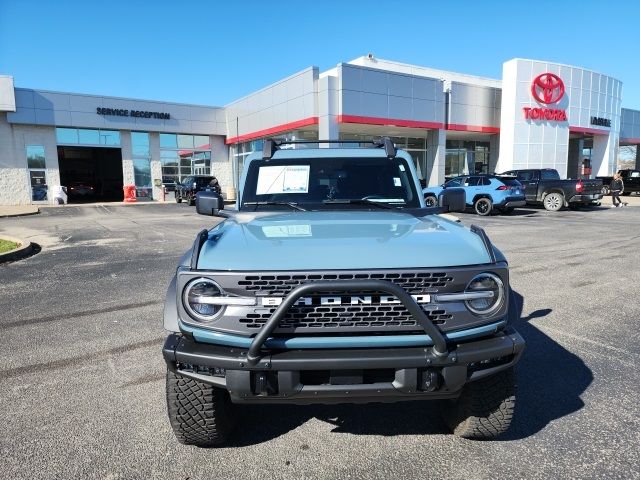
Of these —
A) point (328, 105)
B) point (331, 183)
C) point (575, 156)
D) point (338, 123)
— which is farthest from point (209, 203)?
point (575, 156)

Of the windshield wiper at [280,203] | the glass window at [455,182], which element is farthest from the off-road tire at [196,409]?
the glass window at [455,182]

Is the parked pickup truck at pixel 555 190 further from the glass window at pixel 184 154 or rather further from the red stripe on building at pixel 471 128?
the glass window at pixel 184 154

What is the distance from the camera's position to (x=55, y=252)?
1009 centimetres

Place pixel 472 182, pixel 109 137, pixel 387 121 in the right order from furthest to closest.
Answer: pixel 109 137 < pixel 387 121 < pixel 472 182

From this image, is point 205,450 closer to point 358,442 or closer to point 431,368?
point 358,442

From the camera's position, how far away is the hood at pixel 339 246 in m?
2.25

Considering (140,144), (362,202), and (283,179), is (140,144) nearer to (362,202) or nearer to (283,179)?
(283,179)

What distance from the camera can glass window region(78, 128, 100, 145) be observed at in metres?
29.0

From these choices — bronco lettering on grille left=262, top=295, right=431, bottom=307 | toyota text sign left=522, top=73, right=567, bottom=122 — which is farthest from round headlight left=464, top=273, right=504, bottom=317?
toyota text sign left=522, top=73, right=567, bottom=122

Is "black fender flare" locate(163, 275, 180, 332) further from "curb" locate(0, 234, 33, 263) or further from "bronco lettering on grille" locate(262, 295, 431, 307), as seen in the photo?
"curb" locate(0, 234, 33, 263)

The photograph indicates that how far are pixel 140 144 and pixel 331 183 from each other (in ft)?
99.3

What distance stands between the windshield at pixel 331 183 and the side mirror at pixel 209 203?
22cm

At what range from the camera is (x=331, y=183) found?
3924 millimetres

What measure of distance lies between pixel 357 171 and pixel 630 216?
17.5 m
